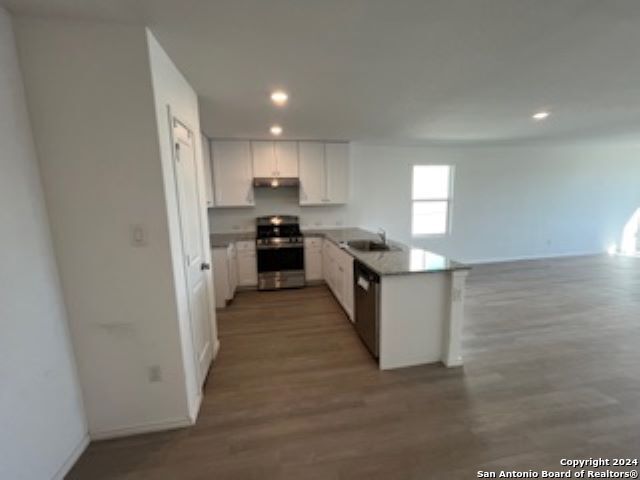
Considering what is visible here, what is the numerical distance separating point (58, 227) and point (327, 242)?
10.9 ft

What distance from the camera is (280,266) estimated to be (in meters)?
4.59

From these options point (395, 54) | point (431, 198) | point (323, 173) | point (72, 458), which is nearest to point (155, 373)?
point (72, 458)

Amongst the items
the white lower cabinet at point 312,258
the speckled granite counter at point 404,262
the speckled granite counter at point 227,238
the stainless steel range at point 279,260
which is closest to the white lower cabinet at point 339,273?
the white lower cabinet at point 312,258

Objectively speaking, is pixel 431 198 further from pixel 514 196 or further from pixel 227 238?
pixel 227 238

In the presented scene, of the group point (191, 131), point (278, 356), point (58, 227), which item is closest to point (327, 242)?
point (278, 356)

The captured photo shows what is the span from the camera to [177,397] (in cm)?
191

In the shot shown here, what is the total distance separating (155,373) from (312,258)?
308 centimetres

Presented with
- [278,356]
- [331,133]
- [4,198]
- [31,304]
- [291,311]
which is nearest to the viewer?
[4,198]

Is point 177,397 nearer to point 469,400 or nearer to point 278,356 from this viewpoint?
point 278,356

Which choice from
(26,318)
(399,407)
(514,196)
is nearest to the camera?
(26,318)

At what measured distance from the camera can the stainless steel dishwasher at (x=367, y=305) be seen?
2574 millimetres

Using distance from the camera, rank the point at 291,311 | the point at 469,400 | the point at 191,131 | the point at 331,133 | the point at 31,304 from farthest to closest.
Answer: the point at 331,133 → the point at 291,311 → the point at 191,131 → the point at 469,400 → the point at 31,304

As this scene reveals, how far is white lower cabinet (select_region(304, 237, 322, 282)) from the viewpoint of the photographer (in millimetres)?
4664

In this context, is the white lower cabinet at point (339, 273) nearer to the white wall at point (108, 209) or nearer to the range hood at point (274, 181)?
the range hood at point (274, 181)
